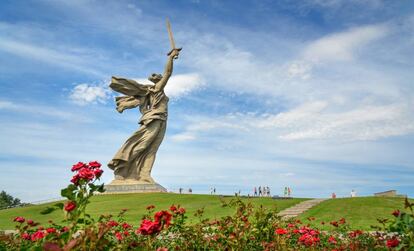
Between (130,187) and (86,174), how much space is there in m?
34.1

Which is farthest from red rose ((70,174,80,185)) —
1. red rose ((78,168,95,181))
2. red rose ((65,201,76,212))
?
red rose ((65,201,76,212))

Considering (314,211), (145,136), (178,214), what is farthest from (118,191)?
(178,214)

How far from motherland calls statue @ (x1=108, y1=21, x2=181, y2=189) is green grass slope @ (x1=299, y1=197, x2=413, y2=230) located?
20124 mm

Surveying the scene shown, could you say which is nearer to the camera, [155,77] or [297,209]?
[297,209]

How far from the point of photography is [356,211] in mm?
20359

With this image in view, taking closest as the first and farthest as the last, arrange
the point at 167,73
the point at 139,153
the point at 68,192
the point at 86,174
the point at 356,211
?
1. the point at 68,192
2. the point at 86,174
3. the point at 356,211
4. the point at 167,73
5. the point at 139,153

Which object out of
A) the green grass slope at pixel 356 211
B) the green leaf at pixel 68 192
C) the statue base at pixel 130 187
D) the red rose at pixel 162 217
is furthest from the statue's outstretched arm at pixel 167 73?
the red rose at pixel 162 217

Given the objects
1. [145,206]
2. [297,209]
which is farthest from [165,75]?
[297,209]

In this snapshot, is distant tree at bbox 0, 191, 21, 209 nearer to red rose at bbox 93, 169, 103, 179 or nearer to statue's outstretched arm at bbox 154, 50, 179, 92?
statue's outstretched arm at bbox 154, 50, 179, 92

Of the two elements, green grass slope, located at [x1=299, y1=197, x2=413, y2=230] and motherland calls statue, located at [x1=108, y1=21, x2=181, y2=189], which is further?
motherland calls statue, located at [x1=108, y1=21, x2=181, y2=189]

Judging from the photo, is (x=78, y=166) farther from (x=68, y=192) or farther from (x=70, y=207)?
(x=70, y=207)

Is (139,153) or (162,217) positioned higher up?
(139,153)

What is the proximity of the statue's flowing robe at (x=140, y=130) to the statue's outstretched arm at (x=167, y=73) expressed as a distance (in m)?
0.53

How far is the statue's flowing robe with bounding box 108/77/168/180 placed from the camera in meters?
38.7
